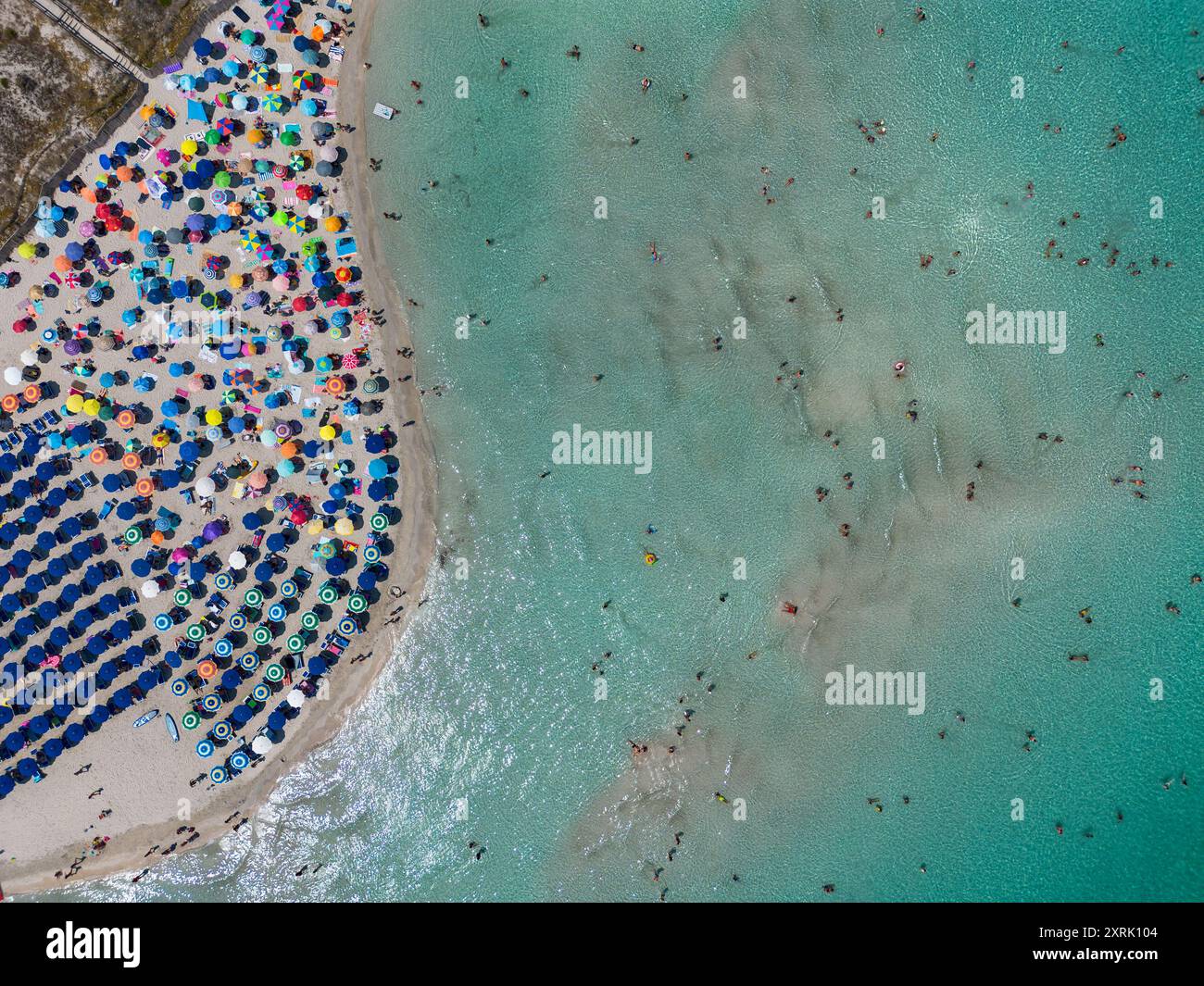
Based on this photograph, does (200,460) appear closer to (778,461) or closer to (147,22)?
(147,22)

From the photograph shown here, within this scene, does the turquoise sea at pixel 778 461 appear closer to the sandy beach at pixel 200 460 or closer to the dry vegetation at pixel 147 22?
the sandy beach at pixel 200 460

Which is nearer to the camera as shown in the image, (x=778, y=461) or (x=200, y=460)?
(x=200, y=460)

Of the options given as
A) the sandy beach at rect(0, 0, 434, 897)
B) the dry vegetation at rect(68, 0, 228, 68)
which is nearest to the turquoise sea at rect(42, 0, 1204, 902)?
the sandy beach at rect(0, 0, 434, 897)

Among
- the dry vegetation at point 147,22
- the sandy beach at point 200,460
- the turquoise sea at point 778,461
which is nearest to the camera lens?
the dry vegetation at point 147,22

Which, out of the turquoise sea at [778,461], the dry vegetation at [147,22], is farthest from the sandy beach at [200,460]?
the turquoise sea at [778,461]

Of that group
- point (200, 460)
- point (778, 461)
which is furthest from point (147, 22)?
point (778, 461)
